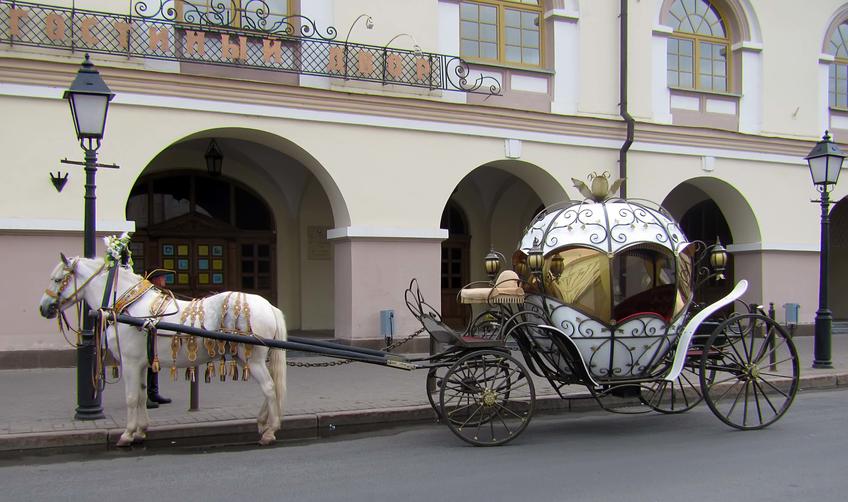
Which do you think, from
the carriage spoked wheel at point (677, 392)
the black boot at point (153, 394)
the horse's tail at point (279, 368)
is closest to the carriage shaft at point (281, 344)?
the horse's tail at point (279, 368)

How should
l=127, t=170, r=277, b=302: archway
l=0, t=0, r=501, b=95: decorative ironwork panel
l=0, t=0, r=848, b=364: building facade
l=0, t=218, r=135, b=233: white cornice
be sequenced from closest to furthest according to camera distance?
l=0, t=218, r=135, b=233: white cornice < l=0, t=0, r=501, b=95: decorative ironwork panel < l=0, t=0, r=848, b=364: building facade < l=127, t=170, r=277, b=302: archway

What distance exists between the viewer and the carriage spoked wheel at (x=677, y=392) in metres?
7.81

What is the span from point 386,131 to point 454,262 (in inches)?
244

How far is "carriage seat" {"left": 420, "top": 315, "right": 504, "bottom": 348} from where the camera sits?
7.27 metres

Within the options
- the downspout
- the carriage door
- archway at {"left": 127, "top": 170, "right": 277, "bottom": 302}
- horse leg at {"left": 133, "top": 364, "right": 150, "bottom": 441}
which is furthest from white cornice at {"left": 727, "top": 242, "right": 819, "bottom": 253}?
horse leg at {"left": 133, "top": 364, "right": 150, "bottom": 441}

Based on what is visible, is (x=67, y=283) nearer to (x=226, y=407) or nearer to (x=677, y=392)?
(x=226, y=407)

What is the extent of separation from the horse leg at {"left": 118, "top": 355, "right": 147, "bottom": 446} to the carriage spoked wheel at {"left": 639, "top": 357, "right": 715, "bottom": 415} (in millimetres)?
4820

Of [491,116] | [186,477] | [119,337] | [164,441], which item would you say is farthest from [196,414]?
[491,116]

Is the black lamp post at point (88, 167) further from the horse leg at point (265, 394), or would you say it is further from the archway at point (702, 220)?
the archway at point (702, 220)

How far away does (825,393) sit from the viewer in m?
10.8

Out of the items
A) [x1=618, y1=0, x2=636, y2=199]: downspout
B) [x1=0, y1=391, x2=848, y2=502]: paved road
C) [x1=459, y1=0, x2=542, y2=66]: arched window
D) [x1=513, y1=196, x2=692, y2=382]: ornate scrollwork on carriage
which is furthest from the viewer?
[x1=618, y1=0, x2=636, y2=199]: downspout

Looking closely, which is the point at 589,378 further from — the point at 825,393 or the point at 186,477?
the point at 825,393

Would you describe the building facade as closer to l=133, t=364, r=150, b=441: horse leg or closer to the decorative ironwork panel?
the decorative ironwork panel

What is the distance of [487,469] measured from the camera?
20.9ft
